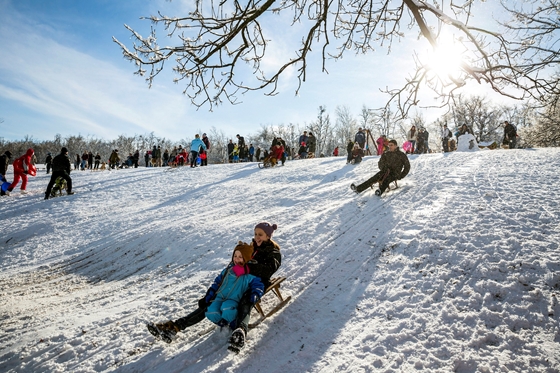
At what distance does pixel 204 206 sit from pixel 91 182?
9.24 m

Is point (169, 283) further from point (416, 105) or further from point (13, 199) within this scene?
point (13, 199)

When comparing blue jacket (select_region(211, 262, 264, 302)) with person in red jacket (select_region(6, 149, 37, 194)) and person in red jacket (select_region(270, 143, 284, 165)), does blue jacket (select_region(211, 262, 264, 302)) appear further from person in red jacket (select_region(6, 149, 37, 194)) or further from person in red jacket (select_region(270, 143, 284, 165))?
person in red jacket (select_region(6, 149, 37, 194))

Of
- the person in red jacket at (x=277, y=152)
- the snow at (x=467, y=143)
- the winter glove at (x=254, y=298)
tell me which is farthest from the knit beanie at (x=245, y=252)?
the snow at (x=467, y=143)

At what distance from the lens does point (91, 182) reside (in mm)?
15430

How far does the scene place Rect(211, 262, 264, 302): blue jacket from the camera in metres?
3.35

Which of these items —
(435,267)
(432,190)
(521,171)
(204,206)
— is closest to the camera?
(435,267)

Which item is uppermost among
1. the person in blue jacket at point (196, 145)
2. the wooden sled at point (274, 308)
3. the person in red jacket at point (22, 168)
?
the person in blue jacket at point (196, 145)

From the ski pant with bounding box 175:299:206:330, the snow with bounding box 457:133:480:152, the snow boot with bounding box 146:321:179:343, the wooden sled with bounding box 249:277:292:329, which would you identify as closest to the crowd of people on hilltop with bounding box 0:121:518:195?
the snow with bounding box 457:133:480:152

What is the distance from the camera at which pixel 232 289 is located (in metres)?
3.38

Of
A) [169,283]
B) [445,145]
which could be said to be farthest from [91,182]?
[445,145]

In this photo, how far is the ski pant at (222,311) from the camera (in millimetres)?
3223

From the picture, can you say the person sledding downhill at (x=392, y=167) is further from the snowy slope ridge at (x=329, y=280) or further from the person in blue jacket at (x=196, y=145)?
the person in blue jacket at (x=196, y=145)

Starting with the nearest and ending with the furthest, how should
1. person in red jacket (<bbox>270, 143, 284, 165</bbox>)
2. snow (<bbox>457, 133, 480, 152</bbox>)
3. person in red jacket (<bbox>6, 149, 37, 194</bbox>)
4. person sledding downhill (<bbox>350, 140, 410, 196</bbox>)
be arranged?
person sledding downhill (<bbox>350, 140, 410, 196</bbox>)
person in red jacket (<bbox>6, 149, 37, 194</bbox>)
snow (<bbox>457, 133, 480, 152</bbox>)
person in red jacket (<bbox>270, 143, 284, 165</bbox>)

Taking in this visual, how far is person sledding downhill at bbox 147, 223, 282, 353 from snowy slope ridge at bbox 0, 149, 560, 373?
264 millimetres
